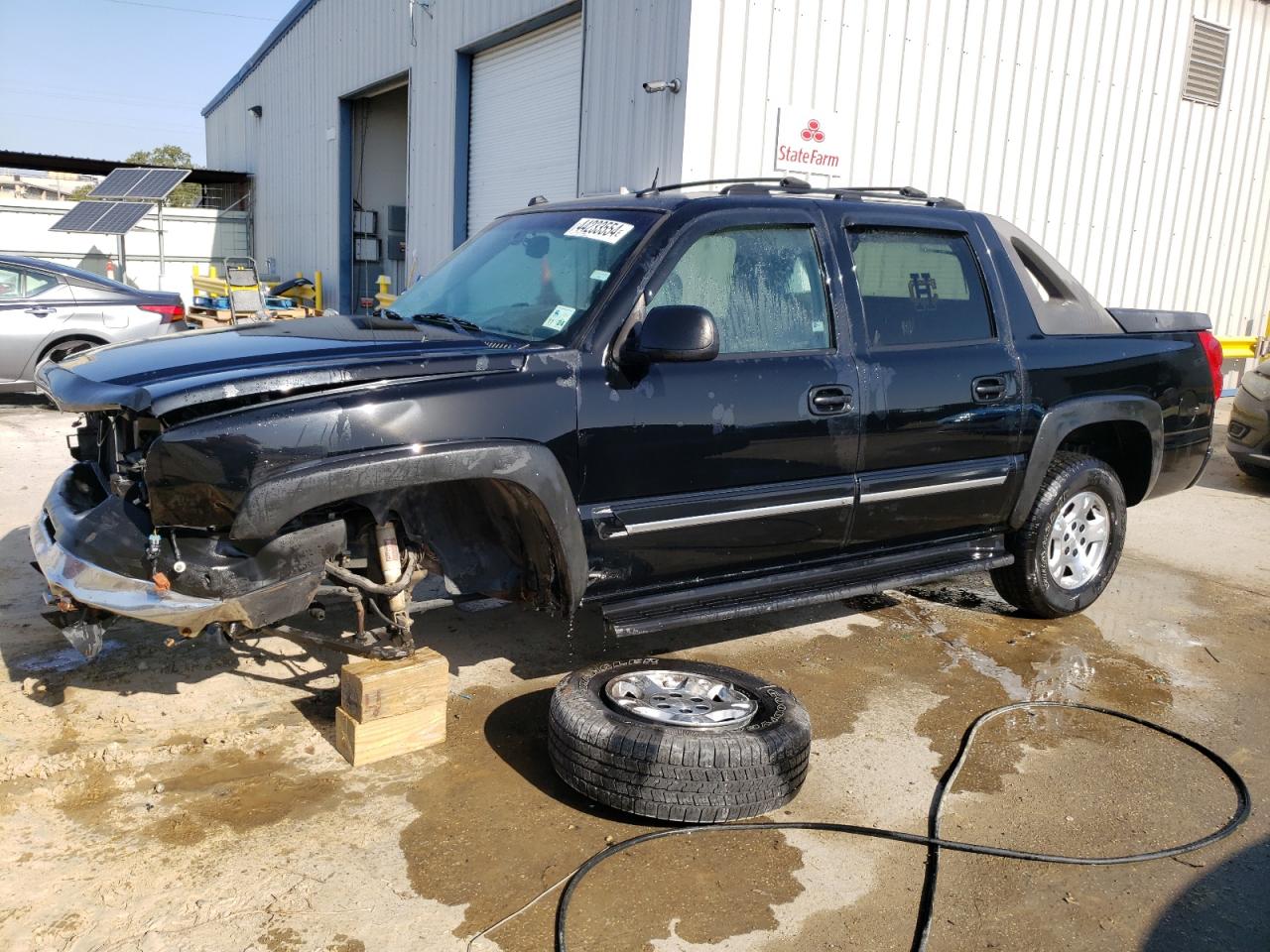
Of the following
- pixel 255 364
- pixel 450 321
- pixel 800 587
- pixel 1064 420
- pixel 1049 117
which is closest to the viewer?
pixel 255 364

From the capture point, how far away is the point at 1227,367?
1488 cm

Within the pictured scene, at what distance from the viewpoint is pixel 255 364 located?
315 centimetres

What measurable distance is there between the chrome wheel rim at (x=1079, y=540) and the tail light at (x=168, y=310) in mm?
8904

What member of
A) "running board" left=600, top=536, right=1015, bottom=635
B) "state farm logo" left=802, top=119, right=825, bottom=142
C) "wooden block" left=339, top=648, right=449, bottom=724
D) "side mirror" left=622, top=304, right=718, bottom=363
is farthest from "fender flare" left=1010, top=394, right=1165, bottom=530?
"state farm logo" left=802, top=119, right=825, bottom=142

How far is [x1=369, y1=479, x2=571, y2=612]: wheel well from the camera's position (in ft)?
11.5

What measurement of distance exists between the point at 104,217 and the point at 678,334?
693 inches

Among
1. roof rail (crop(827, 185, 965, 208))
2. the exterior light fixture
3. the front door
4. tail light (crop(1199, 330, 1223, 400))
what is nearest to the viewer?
the front door

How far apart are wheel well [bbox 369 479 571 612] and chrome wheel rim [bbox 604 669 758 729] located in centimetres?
38

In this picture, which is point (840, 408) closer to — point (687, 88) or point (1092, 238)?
point (687, 88)

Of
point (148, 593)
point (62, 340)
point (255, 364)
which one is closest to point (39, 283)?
point (62, 340)

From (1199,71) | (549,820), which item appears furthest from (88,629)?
(1199,71)

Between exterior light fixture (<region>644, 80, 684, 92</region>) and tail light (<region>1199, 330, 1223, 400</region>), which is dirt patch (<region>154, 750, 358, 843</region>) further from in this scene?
exterior light fixture (<region>644, 80, 684, 92</region>)

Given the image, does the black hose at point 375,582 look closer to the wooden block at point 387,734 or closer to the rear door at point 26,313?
the wooden block at point 387,734

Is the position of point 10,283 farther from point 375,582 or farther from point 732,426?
point 732,426
